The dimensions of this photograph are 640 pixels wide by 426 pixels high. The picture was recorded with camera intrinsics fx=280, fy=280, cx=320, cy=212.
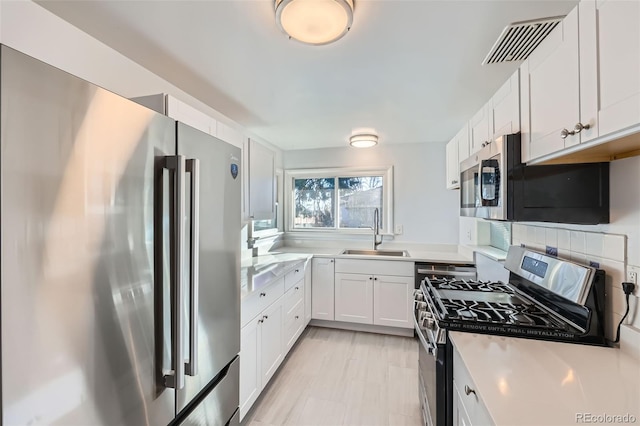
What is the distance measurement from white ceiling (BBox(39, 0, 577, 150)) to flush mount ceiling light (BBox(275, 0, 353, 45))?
92mm

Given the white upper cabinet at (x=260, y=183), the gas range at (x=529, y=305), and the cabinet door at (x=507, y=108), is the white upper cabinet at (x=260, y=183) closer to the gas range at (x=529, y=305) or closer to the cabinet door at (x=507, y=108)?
the gas range at (x=529, y=305)

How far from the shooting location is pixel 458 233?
3.46m

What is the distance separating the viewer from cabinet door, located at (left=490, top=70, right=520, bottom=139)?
1369mm

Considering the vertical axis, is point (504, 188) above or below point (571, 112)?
below

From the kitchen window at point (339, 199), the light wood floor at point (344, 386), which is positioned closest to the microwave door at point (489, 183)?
the light wood floor at point (344, 386)

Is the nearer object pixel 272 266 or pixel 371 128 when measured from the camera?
pixel 272 266

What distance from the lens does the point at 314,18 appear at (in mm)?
1150

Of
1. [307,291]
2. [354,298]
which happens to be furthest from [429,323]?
[307,291]

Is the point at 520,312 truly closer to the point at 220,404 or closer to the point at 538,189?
the point at 538,189

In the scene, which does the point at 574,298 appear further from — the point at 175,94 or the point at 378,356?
the point at 175,94

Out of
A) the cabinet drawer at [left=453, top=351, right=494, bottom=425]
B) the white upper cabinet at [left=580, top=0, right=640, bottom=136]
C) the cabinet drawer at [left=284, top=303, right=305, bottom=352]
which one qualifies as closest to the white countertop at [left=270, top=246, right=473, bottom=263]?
the cabinet drawer at [left=284, top=303, right=305, bottom=352]

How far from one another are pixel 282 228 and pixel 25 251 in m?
3.49

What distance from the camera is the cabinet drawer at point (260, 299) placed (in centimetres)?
172

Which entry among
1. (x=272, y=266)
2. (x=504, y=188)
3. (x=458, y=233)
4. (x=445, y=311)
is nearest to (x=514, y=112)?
(x=504, y=188)
